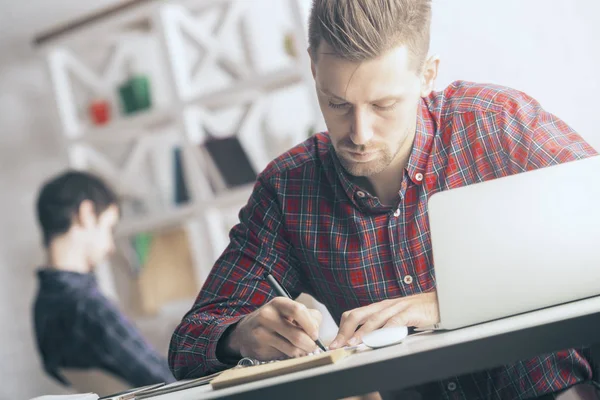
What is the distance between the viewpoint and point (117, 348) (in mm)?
2953

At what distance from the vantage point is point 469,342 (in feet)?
2.74

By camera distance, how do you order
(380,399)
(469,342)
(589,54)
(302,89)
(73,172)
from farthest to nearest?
(302,89) < (73,172) < (589,54) < (380,399) < (469,342)

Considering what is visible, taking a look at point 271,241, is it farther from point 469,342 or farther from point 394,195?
point 469,342

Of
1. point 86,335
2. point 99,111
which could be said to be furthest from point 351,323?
point 99,111

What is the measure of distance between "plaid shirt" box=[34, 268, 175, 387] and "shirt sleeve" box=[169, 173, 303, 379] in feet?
4.86

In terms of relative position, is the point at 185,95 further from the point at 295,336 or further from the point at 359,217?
the point at 295,336

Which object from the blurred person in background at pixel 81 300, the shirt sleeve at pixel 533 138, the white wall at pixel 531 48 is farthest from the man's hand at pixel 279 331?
the white wall at pixel 531 48

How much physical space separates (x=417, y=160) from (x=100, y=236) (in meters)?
2.01

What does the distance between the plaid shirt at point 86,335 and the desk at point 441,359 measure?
2.17m

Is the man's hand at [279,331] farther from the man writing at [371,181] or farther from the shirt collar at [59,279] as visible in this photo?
the shirt collar at [59,279]

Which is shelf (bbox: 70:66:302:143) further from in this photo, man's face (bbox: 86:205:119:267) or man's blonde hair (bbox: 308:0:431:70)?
man's blonde hair (bbox: 308:0:431:70)

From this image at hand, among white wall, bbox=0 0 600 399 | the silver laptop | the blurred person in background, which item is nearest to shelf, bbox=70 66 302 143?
white wall, bbox=0 0 600 399

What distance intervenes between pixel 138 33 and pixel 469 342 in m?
3.20

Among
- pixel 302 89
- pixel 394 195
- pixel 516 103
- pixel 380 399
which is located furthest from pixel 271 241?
pixel 302 89
